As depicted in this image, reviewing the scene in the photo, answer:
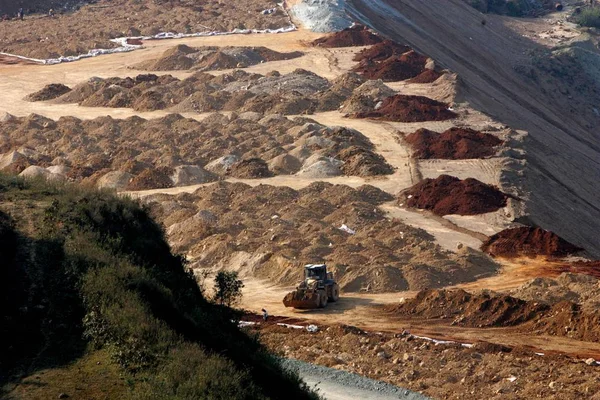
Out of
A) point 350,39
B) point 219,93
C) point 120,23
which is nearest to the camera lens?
point 219,93

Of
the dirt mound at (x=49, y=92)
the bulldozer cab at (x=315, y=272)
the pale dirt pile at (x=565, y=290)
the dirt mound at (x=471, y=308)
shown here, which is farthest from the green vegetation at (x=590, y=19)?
the bulldozer cab at (x=315, y=272)

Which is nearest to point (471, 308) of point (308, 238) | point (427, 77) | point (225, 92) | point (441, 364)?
point (441, 364)

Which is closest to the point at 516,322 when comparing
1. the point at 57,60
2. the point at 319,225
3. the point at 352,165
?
the point at 319,225

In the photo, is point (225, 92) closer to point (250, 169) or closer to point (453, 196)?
point (250, 169)

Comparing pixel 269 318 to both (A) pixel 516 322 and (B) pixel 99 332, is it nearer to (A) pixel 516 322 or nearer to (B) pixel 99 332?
(A) pixel 516 322

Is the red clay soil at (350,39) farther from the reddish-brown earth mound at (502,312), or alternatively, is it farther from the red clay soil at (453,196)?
the reddish-brown earth mound at (502,312)

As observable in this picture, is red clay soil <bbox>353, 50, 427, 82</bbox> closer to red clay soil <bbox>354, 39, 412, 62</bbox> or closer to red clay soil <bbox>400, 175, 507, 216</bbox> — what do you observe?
red clay soil <bbox>354, 39, 412, 62</bbox>

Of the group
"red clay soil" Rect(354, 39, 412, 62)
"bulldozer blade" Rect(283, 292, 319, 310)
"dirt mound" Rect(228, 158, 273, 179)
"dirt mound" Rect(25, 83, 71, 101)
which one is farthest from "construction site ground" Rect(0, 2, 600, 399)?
"red clay soil" Rect(354, 39, 412, 62)
